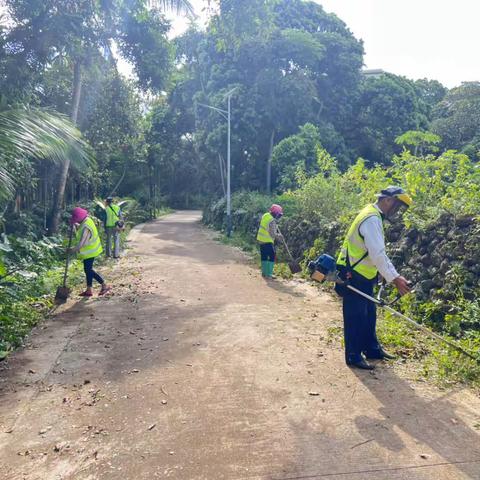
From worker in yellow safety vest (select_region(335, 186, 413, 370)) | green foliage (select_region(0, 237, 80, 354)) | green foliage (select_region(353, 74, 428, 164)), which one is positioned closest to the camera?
worker in yellow safety vest (select_region(335, 186, 413, 370))

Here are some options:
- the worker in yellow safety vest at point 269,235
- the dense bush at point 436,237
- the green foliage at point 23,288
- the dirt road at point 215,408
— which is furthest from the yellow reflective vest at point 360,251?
the worker in yellow safety vest at point 269,235

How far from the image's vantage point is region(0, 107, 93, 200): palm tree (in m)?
5.84

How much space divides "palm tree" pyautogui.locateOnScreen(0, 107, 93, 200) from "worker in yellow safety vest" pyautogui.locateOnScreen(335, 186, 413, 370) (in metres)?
4.26

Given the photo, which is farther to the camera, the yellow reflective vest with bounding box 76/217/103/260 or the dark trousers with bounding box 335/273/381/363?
the yellow reflective vest with bounding box 76/217/103/260

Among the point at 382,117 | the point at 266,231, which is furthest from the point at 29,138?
the point at 382,117

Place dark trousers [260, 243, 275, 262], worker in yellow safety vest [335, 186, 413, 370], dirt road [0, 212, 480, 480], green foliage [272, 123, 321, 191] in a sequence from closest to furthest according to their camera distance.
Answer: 1. dirt road [0, 212, 480, 480]
2. worker in yellow safety vest [335, 186, 413, 370]
3. dark trousers [260, 243, 275, 262]
4. green foliage [272, 123, 321, 191]

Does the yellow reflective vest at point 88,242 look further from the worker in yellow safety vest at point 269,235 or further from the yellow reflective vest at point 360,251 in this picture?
the yellow reflective vest at point 360,251

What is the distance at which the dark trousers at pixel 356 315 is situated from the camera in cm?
487

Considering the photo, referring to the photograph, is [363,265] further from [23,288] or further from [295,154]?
[295,154]

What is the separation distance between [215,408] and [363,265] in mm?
2133

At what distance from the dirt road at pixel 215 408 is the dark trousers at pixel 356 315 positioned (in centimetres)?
24

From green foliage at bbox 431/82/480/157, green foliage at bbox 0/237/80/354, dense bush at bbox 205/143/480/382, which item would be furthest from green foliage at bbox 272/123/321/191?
green foliage at bbox 0/237/80/354

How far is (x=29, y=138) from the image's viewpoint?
602 centimetres

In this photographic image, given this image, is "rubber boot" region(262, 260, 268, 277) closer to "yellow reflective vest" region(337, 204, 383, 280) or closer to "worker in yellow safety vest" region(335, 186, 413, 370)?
"worker in yellow safety vest" region(335, 186, 413, 370)
